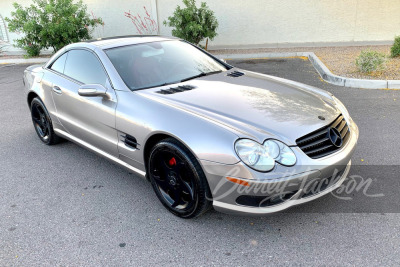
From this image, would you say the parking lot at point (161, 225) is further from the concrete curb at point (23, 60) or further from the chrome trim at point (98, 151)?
the concrete curb at point (23, 60)

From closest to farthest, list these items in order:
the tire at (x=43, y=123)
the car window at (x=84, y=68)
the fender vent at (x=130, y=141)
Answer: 1. the fender vent at (x=130, y=141)
2. the car window at (x=84, y=68)
3. the tire at (x=43, y=123)

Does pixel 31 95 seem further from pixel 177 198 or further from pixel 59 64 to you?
pixel 177 198

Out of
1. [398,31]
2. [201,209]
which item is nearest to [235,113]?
[201,209]

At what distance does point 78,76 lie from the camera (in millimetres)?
3941

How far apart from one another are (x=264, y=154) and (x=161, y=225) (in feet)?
3.72

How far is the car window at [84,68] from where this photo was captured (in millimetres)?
3648

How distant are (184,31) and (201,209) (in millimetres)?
9075

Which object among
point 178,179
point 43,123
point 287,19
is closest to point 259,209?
point 178,179

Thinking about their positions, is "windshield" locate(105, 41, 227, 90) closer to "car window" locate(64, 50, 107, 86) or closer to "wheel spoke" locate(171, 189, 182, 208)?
"car window" locate(64, 50, 107, 86)

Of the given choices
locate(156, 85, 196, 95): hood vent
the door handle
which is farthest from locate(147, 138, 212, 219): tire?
the door handle

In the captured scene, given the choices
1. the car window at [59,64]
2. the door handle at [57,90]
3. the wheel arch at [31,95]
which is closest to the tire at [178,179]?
the door handle at [57,90]

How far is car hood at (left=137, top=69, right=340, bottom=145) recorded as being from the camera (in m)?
2.71

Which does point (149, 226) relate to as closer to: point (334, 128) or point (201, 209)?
point (201, 209)

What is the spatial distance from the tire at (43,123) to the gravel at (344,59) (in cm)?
598
